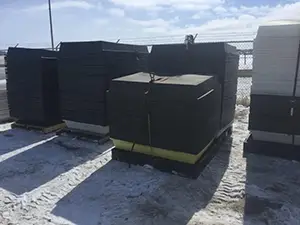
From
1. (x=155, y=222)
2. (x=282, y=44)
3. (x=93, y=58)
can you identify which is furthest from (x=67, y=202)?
(x=282, y=44)

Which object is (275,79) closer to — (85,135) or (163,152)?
(163,152)

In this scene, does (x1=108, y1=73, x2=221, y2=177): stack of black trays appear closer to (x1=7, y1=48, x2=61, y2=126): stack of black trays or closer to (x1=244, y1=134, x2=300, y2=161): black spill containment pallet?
(x1=244, y1=134, x2=300, y2=161): black spill containment pallet

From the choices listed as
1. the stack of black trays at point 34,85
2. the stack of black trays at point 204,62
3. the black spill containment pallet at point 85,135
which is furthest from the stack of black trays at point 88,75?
the stack of black trays at point 204,62

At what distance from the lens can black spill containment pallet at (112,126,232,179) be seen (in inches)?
114

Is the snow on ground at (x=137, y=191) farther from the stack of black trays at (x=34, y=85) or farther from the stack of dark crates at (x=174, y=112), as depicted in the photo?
the stack of black trays at (x=34, y=85)

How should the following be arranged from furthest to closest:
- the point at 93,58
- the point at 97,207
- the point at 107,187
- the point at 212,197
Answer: the point at 93,58
the point at 107,187
the point at 212,197
the point at 97,207

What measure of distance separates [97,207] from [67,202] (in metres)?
0.30

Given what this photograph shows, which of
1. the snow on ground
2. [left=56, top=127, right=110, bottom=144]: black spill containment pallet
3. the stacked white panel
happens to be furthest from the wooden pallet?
the stacked white panel

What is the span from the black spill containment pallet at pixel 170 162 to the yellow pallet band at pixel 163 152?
34 mm

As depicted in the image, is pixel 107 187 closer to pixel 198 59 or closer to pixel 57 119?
pixel 198 59

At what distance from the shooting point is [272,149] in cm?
337

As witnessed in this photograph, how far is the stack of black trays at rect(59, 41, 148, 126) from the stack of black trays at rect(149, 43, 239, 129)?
1.86 ft

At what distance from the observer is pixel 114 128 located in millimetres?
3189

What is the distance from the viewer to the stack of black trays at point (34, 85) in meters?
4.34
